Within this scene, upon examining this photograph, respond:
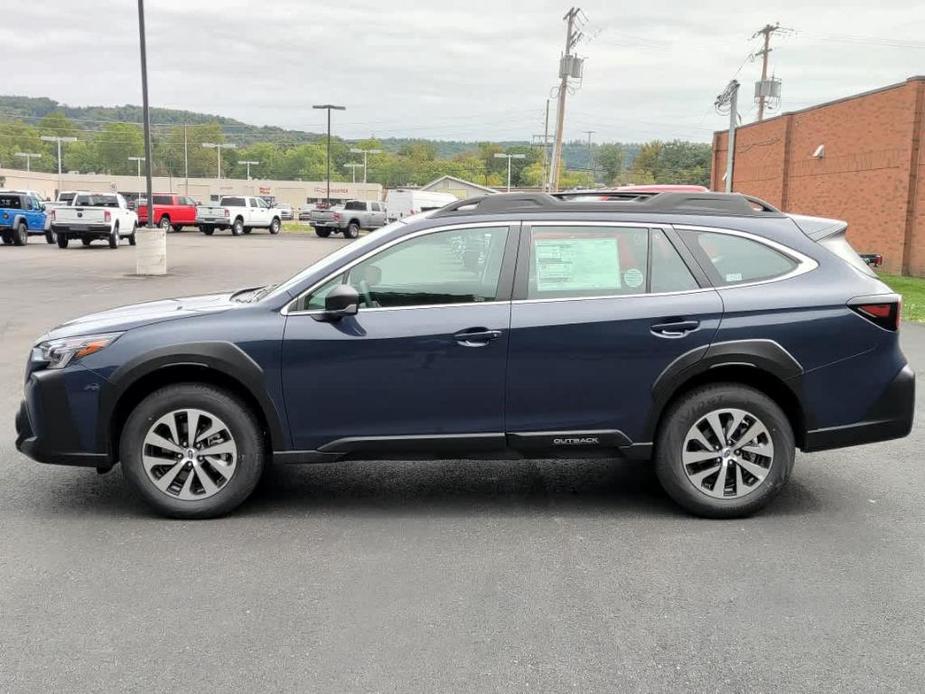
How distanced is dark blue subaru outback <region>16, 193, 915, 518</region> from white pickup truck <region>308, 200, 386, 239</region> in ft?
144

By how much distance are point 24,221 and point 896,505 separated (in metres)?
34.3

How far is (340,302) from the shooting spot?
5027mm

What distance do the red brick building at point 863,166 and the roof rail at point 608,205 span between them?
63.8 feet

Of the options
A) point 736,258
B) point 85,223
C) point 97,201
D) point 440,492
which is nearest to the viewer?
point 736,258

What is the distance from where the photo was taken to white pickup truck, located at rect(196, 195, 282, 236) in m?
47.5

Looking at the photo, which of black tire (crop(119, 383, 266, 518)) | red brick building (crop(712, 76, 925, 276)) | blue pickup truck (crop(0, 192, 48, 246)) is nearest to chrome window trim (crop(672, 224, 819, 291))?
black tire (crop(119, 383, 266, 518))

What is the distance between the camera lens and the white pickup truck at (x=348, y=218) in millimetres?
48469

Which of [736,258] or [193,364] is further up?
[736,258]

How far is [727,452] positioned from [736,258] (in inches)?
43.4

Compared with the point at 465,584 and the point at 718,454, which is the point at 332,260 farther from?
the point at 718,454

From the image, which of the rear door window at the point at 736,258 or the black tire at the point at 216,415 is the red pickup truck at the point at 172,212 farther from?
the rear door window at the point at 736,258

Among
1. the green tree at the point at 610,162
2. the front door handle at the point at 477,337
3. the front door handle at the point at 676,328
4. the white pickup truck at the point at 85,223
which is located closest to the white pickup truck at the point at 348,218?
the white pickup truck at the point at 85,223

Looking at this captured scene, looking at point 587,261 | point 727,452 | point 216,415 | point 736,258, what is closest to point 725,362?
point 727,452

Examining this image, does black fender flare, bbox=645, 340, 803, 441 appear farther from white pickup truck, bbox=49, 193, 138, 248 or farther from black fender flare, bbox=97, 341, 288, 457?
white pickup truck, bbox=49, 193, 138, 248
